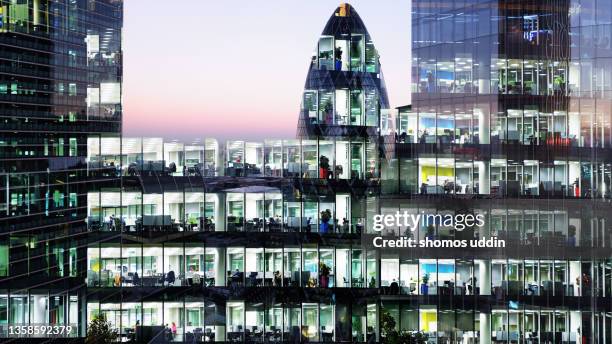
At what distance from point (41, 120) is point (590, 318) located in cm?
3080

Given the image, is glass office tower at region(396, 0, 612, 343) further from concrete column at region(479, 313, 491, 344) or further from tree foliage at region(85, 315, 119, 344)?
tree foliage at region(85, 315, 119, 344)

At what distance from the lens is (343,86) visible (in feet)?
221

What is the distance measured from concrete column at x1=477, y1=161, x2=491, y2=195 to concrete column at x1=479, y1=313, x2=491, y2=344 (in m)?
6.53

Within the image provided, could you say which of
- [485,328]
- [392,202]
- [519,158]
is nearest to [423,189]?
[392,202]

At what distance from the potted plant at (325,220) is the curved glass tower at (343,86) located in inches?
181

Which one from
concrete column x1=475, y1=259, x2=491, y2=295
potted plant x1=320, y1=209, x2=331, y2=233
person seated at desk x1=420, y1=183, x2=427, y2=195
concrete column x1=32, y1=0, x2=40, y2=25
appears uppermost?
concrete column x1=32, y1=0, x2=40, y2=25

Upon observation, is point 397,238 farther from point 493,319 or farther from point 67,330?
point 67,330

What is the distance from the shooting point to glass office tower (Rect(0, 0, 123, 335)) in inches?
2096

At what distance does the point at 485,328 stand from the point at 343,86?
16.8m

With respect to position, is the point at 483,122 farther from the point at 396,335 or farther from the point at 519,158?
the point at 396,335

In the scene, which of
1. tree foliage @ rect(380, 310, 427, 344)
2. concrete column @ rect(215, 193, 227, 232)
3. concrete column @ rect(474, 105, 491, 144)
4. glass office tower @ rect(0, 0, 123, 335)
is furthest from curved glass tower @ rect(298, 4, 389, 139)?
glass office tower @ rect(0, 0, 123, 335)

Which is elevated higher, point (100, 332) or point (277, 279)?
point (277, 279)

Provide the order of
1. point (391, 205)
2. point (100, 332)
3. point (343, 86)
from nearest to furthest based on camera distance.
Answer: point (100, 332), point (391, 205), point (343, 86)

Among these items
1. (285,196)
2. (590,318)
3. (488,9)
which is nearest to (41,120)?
(285,196)
